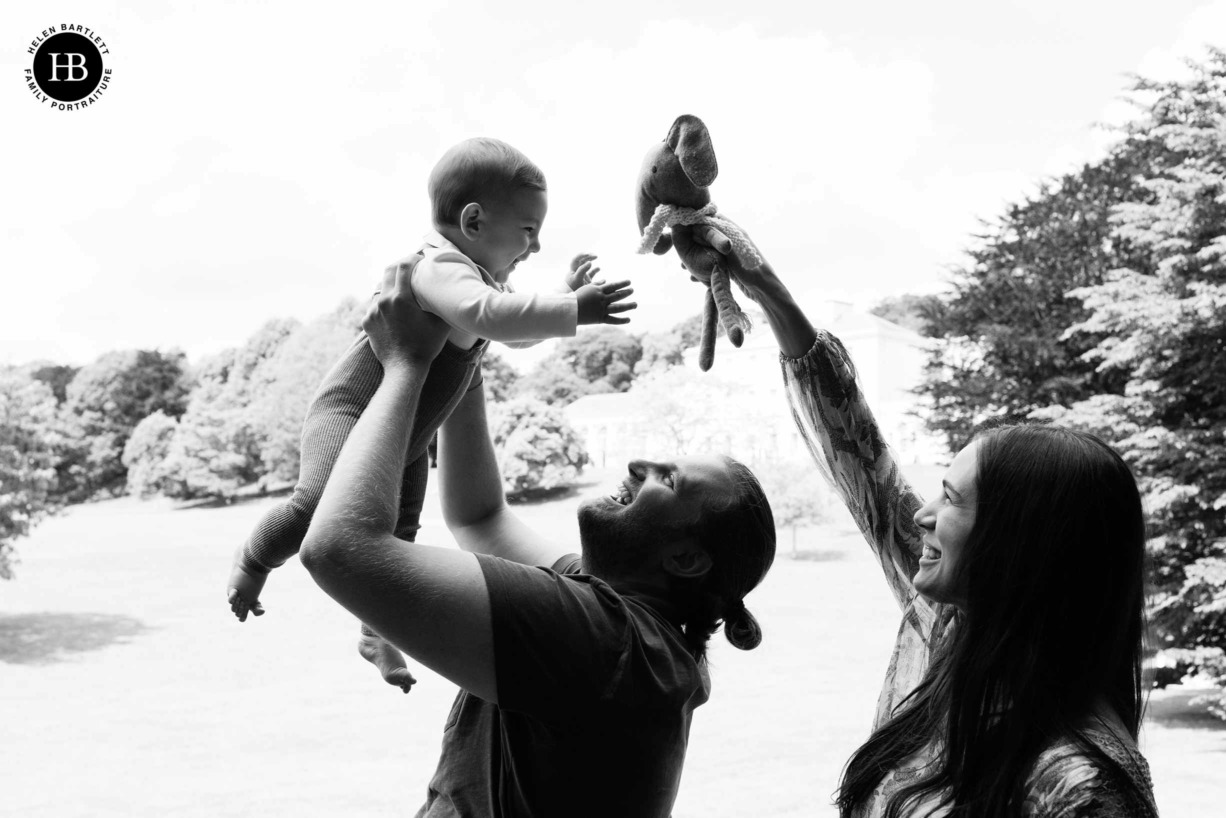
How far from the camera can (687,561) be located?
4.87 feet

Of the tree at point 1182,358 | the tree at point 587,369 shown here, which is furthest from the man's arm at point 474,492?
the tree at point 587,369

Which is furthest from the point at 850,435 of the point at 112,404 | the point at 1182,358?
the point at 112,404

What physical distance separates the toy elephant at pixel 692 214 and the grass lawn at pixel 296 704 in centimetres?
897

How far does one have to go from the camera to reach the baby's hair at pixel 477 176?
61.9 inches

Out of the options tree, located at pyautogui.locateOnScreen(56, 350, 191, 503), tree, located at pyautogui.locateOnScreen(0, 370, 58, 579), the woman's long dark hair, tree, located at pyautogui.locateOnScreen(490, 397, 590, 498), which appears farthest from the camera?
tree, located at pyautogui.locateOnScreen(56, 350, 191, 503)

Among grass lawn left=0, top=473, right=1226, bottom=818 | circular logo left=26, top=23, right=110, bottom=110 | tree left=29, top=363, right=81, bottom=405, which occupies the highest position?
circular logo left=26, top=23, right=110, bottom=110

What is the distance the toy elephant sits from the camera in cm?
146

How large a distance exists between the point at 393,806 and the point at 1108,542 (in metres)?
14.6

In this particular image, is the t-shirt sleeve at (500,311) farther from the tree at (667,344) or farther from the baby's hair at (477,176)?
the tree at (667,344)

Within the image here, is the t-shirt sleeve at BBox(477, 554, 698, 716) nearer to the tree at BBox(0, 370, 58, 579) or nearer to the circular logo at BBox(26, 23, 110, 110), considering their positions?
the circular logo at BBox(26, 23, 110, 110)

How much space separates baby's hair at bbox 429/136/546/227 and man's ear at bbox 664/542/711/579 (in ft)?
1.83

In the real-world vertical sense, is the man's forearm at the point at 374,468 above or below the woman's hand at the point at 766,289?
below

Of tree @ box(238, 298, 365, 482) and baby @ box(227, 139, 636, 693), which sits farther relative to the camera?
tree @ box(238, 298, 365, 482)

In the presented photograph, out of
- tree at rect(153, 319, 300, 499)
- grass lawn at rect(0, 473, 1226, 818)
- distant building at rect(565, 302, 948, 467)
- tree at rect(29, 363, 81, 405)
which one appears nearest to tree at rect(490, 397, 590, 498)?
grass lawn at rect(0, 473, 1226, 818)
